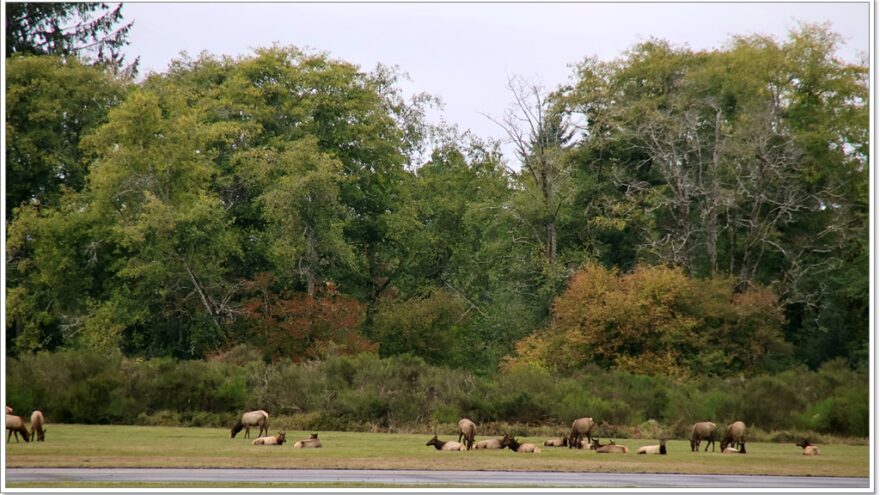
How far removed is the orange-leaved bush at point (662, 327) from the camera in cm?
4803

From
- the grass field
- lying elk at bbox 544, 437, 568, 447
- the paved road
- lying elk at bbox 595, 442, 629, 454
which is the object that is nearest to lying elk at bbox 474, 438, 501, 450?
the grass field

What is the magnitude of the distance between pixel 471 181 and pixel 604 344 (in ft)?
74.1

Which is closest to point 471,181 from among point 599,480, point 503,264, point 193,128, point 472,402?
point 503,264

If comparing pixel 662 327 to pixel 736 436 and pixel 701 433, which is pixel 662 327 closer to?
pixel 701 433

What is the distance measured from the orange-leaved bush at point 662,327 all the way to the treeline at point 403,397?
3.45 metres

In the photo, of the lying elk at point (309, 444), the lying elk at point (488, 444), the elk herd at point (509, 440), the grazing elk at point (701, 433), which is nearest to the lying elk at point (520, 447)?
the elk herd at point (509, 440)

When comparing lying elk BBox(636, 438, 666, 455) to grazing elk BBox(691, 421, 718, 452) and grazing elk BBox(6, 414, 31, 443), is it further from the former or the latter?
grazing elk BBox(6, 414, 31, 443)

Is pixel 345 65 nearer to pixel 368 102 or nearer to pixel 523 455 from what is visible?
pixel 368 102

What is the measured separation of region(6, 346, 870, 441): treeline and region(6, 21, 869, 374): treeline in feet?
14.9

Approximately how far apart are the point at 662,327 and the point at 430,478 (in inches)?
968

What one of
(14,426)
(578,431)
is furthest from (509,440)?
(14,426)

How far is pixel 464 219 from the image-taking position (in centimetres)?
6462

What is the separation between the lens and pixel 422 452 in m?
30.9

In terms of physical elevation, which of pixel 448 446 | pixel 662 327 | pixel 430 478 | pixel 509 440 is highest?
pixel 662 327
